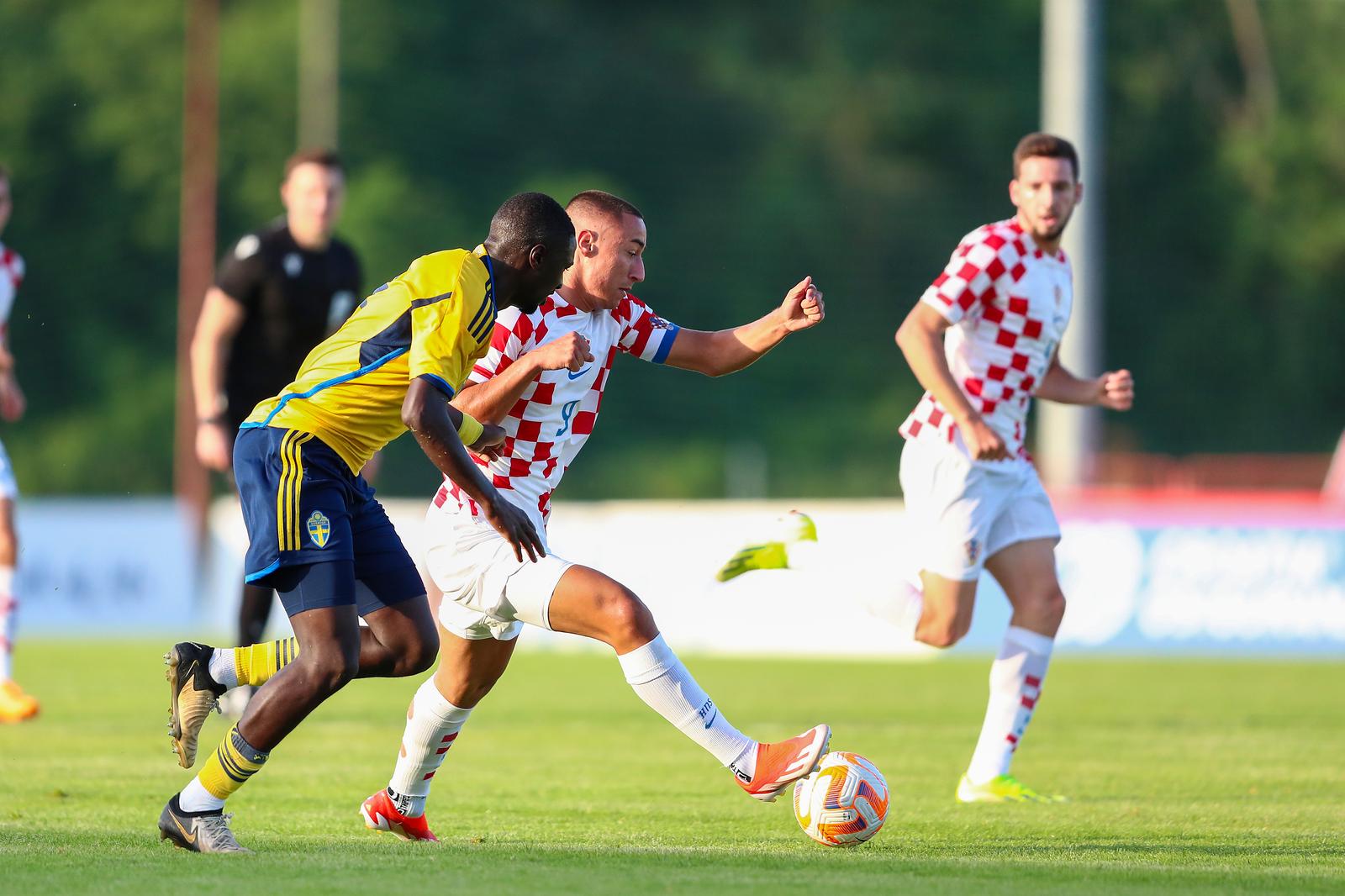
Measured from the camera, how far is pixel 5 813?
619 centimetres

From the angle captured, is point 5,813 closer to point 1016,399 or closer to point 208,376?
point 208,376

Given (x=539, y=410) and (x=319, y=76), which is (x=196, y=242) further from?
(x=539, y=410)

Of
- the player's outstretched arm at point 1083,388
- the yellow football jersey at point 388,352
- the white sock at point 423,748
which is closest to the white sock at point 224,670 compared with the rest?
the white sock at point 423,748

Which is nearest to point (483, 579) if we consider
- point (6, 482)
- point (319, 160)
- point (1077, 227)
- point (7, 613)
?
point (319, 160)

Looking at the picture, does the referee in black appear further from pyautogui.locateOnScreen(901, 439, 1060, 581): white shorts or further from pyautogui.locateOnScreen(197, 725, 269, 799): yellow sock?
pyautogui.locateOnScreen(197, 725, 269, 799): yellow sock

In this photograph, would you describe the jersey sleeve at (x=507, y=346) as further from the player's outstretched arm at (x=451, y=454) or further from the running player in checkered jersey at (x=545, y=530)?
the player's outstretched arm at (x=451, y=454)

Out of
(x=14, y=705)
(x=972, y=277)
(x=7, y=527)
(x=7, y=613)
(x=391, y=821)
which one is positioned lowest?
(x=14, y=705)

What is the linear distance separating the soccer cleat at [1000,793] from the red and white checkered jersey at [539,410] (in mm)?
2010

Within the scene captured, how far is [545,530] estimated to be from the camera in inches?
229

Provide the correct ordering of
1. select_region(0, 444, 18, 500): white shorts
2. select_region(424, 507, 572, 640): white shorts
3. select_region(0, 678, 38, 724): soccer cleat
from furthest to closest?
select_region(0, 444, 18, 500): white shorts → select_region(0, 678, 38, 724): soccer cleat → select_region(424, 507, 572, 640): white shorts

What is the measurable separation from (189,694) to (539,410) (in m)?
1.32

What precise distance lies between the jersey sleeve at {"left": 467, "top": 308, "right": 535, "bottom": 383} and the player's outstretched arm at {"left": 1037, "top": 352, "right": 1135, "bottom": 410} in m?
2.42

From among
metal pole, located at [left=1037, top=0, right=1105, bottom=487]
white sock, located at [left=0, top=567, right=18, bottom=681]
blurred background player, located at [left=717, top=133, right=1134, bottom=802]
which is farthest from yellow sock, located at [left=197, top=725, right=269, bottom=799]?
metal pole, located at [left=1037, top=0, right=1105, bottom=487]

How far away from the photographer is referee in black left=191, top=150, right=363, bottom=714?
29.0ft
